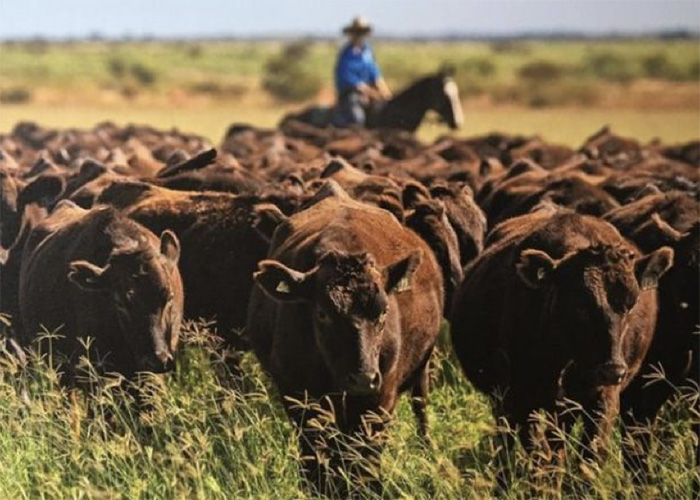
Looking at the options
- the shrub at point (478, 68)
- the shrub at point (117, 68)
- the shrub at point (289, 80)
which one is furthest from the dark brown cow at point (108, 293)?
the shrub at point (478, 68)

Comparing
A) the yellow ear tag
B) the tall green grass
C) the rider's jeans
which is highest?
the yellow ear tag

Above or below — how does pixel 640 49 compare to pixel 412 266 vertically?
below

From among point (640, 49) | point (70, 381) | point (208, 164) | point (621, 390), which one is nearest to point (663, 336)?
point (621, 390)

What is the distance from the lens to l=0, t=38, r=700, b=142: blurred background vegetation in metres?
56.1

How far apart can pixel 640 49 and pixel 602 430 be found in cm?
8946

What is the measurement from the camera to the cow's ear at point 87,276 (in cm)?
753

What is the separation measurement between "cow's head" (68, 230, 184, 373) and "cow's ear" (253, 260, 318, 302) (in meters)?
0.86

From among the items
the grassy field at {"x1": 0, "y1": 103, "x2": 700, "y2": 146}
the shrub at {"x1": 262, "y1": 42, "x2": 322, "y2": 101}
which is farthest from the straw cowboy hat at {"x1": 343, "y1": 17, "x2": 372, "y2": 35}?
the shrub at {"x1": 262, "y1": 42, "x2": 322, "y2": 101}

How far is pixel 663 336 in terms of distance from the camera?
319 inches

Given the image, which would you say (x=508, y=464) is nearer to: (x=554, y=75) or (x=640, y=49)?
(x=554, y=75)

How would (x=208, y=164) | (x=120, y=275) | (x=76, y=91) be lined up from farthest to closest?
(x=76, y=91) < (x=208, y=164) < (x=120, y=275)

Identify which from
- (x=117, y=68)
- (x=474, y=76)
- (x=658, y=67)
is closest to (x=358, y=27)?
(x=658, y=67)

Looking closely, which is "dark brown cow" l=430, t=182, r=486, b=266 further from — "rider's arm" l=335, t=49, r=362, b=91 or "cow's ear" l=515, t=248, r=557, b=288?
"rider's arm" l=335, t=49, r=362, b=91

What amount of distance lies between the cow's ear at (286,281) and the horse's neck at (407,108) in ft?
59.7
